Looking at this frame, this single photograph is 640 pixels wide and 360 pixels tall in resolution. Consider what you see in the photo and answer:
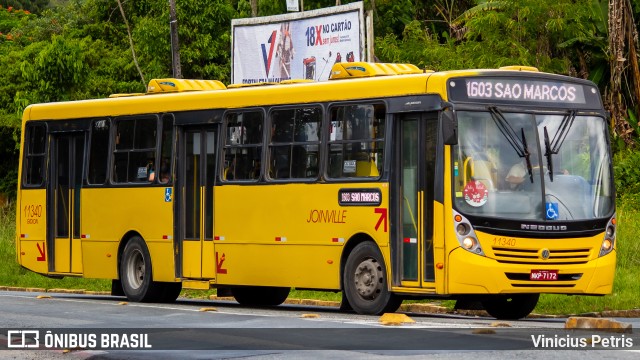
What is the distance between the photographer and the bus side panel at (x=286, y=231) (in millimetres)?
19016

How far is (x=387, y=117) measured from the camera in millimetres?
18453

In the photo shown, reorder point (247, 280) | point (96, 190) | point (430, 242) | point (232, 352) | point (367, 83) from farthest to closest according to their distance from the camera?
point (96, 190) → point (247, 280) → point (367, 83) → point (430, 242) → point (232, 352)

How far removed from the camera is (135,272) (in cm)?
2308

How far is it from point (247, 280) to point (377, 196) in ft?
10.4

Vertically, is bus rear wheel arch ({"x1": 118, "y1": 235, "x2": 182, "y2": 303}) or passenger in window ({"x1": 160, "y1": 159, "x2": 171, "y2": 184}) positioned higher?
passenger in window ({"x1": 160, "y1": 159, "x2": 171, "y2": 184})

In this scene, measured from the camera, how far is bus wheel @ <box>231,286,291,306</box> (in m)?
22.8

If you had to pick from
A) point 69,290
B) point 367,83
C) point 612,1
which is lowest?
point 69,290

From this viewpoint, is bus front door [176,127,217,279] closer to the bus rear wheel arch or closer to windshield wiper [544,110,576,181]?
the bus rear wheel arch

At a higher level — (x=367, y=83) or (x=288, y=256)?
(x=367, y=83)

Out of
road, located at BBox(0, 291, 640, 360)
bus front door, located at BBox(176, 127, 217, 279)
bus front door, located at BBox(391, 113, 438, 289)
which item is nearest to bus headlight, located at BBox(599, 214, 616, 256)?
road, located at BBox(0, 291, 640, 360)

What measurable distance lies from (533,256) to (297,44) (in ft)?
52.0

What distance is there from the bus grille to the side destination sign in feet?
6.11

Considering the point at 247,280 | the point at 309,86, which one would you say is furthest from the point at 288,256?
the point at 309,86

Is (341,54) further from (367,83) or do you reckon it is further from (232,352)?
(232,352)
